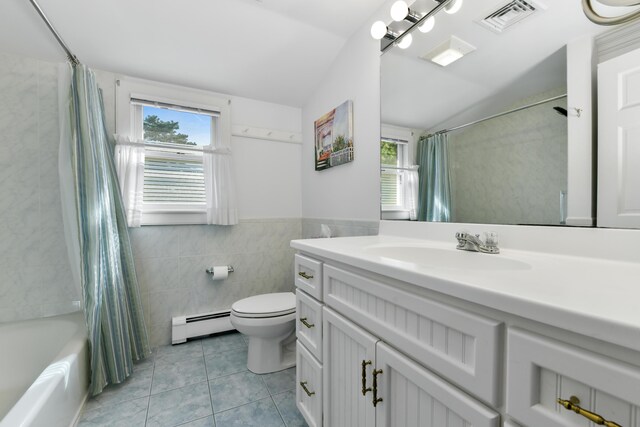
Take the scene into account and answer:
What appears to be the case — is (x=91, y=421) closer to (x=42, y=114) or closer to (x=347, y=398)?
(x=347, y=398)

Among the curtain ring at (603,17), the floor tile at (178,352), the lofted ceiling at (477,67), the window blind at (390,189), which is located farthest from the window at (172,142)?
the curtain ring at (603,17)

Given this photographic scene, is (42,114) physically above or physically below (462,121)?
above

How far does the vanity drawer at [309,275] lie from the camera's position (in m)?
1.10

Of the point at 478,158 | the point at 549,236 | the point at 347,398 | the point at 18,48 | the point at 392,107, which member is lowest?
the point at 347,398

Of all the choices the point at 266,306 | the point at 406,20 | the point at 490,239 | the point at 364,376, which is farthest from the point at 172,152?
the point at 490,239

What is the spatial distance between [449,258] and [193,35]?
201 cm

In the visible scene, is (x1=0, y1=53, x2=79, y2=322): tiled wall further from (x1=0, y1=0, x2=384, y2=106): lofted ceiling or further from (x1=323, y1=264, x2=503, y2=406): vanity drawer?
(x1=323, y1=264, x2=503, y2=406): vanity drawer

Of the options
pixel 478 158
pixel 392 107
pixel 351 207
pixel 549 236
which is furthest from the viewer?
pixel 351 207

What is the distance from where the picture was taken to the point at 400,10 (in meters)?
1.37

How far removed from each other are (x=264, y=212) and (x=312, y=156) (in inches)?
25.8

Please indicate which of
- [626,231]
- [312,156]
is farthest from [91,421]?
[626,231]

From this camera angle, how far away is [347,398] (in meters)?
0.93

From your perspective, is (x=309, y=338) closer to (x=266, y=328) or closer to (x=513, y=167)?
(x=266, y=328)

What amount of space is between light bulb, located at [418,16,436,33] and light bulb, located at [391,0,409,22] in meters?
0.10
